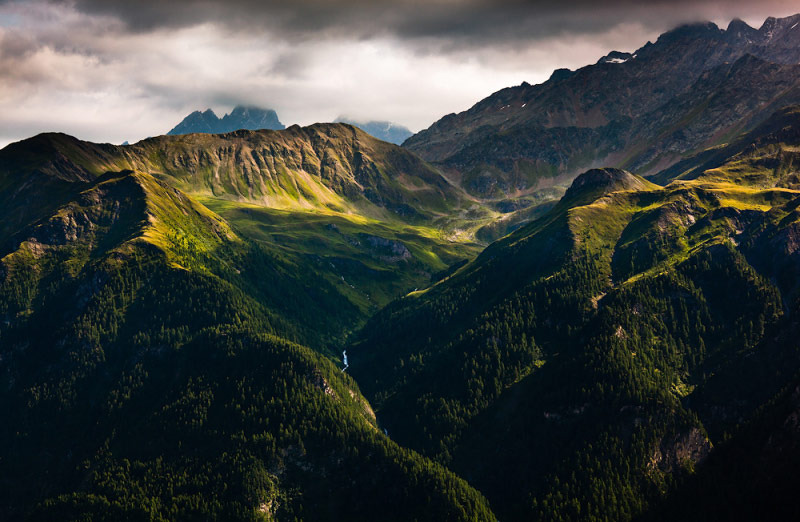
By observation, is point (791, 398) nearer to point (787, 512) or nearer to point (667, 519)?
point (787, 512)

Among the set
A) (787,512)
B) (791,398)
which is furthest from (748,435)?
(787,512)

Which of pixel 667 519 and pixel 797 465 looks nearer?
pixel 797 465

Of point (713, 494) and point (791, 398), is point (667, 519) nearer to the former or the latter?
point (713, 494)

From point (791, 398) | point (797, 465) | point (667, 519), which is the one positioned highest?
point (791, 398)

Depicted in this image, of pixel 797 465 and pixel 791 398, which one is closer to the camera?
pixel 797 465

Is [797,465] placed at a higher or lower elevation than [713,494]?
higher

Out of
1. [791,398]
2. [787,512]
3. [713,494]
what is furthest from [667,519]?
[791,398]

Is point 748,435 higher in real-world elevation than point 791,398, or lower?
lower

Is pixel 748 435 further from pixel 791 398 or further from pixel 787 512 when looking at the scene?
pixel 787 512
